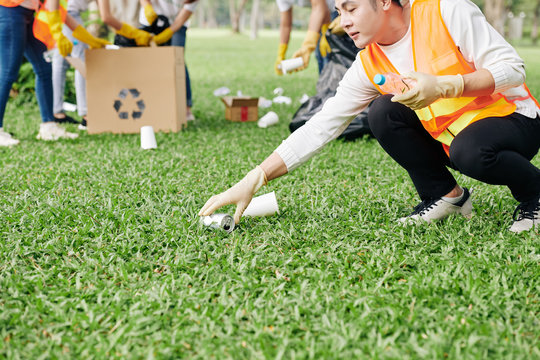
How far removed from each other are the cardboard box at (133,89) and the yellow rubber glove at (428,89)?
114 inches

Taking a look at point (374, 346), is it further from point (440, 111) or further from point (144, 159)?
point (144, 159)

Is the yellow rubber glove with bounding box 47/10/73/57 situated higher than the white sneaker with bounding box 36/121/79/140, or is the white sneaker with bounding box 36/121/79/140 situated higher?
the yellow rubber glove with bounding box 47/10/73/57

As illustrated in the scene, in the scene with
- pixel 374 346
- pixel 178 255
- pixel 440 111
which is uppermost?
pixel 440 111

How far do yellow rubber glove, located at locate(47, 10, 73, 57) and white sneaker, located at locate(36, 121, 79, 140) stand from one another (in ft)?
1.74

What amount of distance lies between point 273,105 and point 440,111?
4.01 meters

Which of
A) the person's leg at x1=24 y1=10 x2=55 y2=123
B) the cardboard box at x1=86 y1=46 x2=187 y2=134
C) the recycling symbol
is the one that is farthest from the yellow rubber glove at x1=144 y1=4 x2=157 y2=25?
the person's leg at x1=24 y1=10 x2=55 y2=123

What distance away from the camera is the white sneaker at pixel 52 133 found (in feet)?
13.5

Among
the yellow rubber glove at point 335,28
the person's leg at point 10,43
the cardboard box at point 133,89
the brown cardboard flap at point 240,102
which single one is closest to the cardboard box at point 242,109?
the brown cardboard flap at point 240,102

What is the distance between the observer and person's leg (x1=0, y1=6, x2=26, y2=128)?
3754 millimetres

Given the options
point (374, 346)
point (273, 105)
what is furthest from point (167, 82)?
point (374, 346)

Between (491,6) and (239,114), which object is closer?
(239,114)

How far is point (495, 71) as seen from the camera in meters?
1.73

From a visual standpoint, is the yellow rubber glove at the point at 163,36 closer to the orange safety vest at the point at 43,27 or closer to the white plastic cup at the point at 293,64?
the orange safety vest at the point at 43,27

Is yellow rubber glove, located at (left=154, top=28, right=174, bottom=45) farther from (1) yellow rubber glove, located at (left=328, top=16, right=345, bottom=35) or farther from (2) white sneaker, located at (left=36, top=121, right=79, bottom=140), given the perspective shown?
(1) yellow rubber glove, located at (left=328, top=16, right=345, bottom=35)
